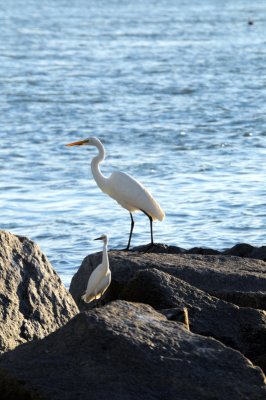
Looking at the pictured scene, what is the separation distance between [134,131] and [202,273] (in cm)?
1368

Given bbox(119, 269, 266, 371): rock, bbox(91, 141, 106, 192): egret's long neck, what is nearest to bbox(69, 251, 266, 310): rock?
bbox(119, 269, 266, 371): rock

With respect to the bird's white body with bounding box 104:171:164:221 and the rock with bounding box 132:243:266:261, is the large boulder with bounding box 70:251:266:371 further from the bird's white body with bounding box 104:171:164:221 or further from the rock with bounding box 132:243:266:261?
the bird's white body with bounding box 104:171:164:221

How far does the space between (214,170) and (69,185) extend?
270cm

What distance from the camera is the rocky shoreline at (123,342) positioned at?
5715mm

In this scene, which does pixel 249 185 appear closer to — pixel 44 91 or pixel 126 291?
pixel 126 291

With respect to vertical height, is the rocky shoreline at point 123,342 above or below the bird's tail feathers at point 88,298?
above

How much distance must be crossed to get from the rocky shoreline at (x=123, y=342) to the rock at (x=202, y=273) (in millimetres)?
385

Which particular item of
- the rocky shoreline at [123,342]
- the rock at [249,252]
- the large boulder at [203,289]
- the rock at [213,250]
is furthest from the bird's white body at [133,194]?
the rocky shoreline at [123,342]

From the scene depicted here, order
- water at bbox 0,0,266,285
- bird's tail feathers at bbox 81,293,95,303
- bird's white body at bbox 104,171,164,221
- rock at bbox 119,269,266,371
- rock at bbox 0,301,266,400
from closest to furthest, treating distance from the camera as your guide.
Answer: rock at bbox 0,301,266,400
rock at bbox 119,269,266,371
bird's tail feathers at bbox 81,293,95,303
bird's white body at bbox 104,171,164,221
water at bbox 0,0,266,285

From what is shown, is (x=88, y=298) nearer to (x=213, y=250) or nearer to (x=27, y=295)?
(x=27, y=295)

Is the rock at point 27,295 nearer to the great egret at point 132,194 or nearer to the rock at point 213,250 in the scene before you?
the rock at point 213,250

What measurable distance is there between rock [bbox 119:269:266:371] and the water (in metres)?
3.97

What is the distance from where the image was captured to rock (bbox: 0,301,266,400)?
5.68 metres

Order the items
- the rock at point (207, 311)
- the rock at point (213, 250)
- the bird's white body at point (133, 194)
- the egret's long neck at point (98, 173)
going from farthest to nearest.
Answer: the egret's long neck at point (98, 173)
the bird's white body at point (133, 194)
the rock at point (213, 250)
the rock at point (207, 311)
